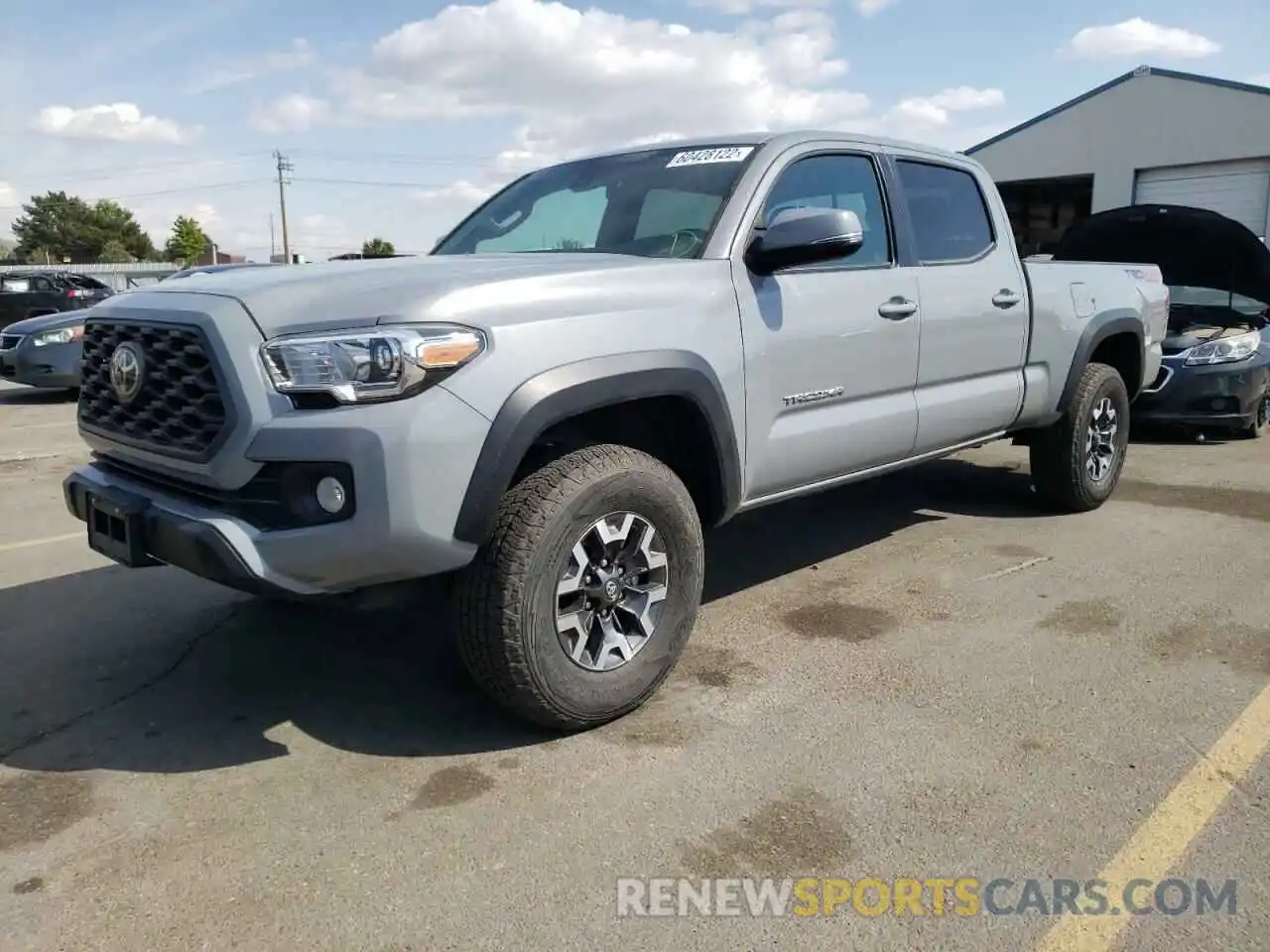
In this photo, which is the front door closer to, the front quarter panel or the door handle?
the door handle

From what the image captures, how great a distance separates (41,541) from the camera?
5570 millimetres

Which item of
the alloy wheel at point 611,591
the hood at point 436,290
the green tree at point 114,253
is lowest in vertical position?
the alloy wheel at point 611,591

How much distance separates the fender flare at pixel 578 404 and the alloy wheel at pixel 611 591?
1.11 ft

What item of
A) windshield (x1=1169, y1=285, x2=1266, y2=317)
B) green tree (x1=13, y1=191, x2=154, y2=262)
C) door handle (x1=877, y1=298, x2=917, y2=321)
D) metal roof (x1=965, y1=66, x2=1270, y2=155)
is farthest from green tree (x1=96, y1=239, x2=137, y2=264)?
door handle (x1=877, y1=298, x2=917, y2=321)

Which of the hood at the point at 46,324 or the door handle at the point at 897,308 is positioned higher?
the door handle at the point at 897,308

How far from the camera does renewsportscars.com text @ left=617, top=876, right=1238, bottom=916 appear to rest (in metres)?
2.29

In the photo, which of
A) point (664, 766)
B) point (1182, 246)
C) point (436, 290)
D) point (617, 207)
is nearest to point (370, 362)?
point (436, 290)

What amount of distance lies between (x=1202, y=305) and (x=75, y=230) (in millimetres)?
99288

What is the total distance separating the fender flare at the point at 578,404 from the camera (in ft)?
9.14

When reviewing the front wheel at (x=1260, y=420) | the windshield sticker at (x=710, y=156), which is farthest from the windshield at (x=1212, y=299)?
the windshield sticker at (x=710, y=156)

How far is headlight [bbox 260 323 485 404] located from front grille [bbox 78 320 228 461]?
0.89 ft

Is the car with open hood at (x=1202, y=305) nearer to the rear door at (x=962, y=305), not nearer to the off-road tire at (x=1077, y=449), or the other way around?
the off-road tire at (x=1077, y=449)

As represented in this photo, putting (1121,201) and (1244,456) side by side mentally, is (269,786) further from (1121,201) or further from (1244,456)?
(1121,201)

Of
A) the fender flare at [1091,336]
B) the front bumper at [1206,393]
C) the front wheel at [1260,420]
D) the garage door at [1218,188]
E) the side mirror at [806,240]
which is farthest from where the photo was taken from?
the garage door at [1218,188]
